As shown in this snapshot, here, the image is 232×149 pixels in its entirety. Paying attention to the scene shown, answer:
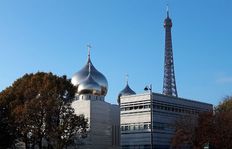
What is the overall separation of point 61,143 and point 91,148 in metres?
21.8

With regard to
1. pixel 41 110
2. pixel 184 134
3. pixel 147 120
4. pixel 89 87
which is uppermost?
pixel 89 87

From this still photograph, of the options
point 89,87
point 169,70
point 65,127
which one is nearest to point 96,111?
point 89,87

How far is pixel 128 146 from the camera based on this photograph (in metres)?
75.4

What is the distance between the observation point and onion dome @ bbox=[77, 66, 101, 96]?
8125cm

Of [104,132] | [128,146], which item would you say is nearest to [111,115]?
[104,132]

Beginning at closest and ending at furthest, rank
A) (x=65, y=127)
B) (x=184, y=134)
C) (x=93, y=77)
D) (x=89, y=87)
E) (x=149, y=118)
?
1. (x=65, y=127)
2. (x=184, y=134)
3. (x=149, y=118)
4. (x=89, y=87)
5. (x=93, y=77)

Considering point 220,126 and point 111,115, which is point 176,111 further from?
point 220,126

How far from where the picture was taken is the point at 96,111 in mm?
78938

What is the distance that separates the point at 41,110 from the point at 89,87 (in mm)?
25574

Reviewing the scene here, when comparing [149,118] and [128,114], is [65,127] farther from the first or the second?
[128,114]

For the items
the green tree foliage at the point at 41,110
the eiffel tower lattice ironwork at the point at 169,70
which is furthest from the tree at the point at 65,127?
the eiffel tower lattice ironwork at the point at 169,70

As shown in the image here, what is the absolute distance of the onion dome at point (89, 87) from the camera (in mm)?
81250

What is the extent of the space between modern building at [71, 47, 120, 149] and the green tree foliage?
51.8 ft

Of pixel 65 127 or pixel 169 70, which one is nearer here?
pixel 65 127
